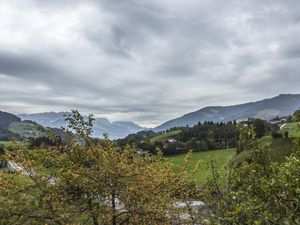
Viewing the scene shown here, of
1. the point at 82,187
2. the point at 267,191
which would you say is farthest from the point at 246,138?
the point at 82,187

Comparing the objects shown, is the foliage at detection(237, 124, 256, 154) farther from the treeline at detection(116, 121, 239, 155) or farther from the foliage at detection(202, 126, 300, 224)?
the treeline at detection(116, 121, 239, 155)

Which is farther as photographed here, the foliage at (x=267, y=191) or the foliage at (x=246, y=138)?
the foliage at (x=246, y=138)

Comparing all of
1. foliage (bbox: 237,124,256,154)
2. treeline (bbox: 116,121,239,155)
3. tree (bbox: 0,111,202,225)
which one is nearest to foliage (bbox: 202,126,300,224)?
foliage (bbox: 237,124,256,154)

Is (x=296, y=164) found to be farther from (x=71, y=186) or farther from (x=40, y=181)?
(x=40, y=181)

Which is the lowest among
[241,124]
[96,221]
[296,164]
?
[96,221]

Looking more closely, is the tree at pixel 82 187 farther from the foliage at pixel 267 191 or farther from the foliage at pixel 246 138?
the foliage at pixel 246 138

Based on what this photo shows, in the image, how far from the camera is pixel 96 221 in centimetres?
1205

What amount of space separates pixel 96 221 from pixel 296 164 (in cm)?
785

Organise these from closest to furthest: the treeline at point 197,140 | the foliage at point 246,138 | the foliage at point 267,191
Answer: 1. the foliage at point 267,191
2. the foliage at point 246,138
3. the treeline at point 197,140

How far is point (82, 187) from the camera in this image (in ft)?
38.4

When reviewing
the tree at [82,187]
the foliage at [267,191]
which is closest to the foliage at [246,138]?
the foliage at [267,191]

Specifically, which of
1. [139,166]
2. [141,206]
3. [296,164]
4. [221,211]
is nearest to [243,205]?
[296,164]

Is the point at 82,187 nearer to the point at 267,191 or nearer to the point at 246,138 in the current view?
the point at 246,138

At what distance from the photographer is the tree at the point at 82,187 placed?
452 inches
